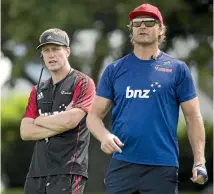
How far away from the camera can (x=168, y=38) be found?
18422 mm

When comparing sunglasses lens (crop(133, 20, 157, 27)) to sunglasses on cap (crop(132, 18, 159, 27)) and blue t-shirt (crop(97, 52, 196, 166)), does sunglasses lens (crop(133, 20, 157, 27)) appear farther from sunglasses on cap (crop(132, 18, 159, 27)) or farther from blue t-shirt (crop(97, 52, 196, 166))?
blue t-shirt (crop(97, 52, 196, 166))

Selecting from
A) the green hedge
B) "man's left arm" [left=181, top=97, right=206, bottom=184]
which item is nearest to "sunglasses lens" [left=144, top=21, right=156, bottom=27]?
"man's left arm" [left=181, top=97, right=206, bottom=184]

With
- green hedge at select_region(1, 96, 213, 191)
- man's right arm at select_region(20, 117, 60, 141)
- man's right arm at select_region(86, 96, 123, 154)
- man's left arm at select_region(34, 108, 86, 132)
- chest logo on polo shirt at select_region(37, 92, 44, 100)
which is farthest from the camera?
green hedge at select_region(1, 96, 213, 191)

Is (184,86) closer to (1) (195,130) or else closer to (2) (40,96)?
(1) (195,130)

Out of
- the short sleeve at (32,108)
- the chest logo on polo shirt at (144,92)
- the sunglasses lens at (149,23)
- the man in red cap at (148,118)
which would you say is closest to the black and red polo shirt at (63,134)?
the short sleeve at (32,108)

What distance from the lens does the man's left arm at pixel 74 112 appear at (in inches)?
285

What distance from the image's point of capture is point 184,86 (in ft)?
21.2

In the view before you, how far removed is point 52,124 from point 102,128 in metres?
1.00

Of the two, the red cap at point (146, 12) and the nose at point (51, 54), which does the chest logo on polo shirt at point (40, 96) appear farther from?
the red cap at point (146, 12)

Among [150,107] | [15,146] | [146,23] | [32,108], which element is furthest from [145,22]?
[15,146]

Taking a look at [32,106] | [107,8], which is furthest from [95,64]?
[32,106]

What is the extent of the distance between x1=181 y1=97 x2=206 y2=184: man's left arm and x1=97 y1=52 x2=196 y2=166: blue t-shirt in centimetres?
6

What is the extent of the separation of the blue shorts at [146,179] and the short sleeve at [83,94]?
1.07 m

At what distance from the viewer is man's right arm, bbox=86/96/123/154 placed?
6133 mm
